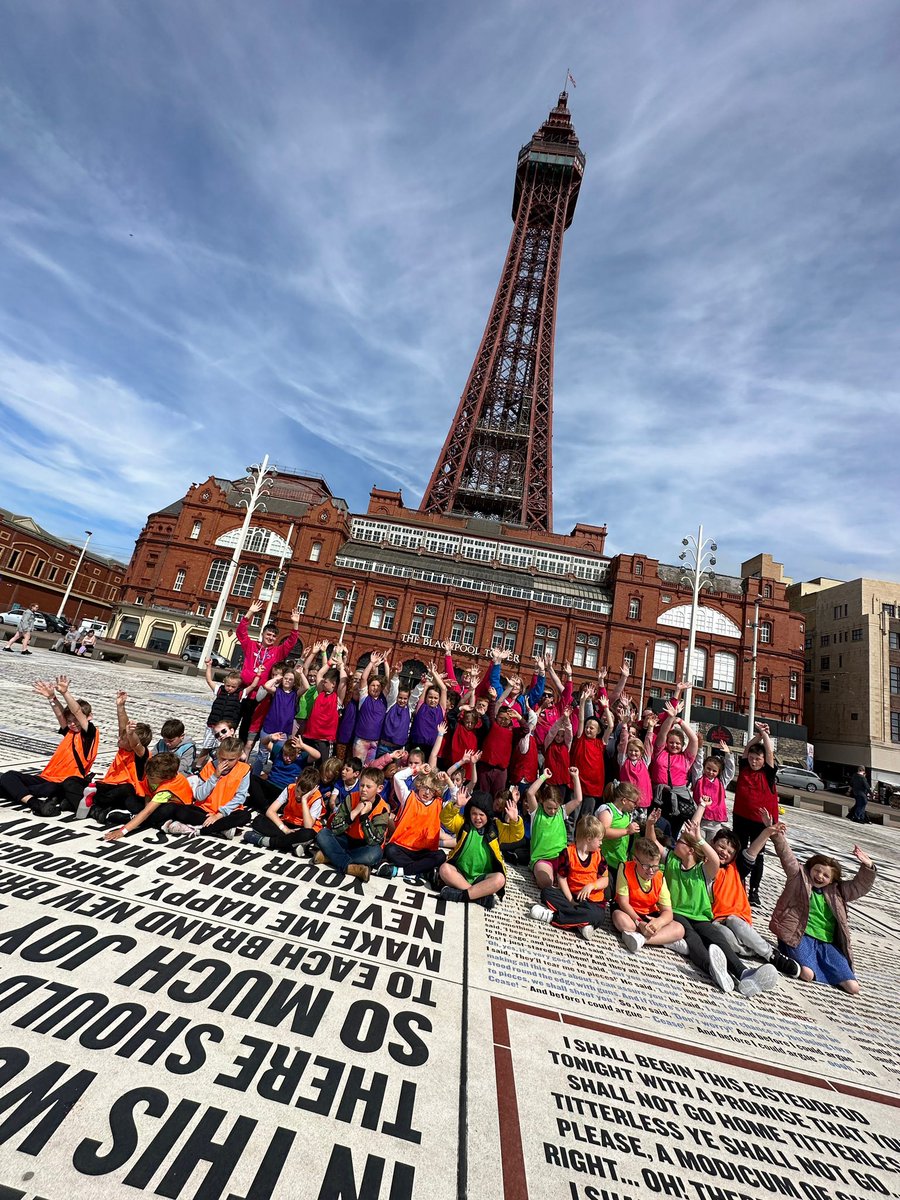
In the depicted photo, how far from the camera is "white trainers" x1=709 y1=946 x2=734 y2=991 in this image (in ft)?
14.1

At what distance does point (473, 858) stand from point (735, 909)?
2.49 meters

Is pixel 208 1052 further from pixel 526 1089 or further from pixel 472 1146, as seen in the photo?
pixel 526 1089

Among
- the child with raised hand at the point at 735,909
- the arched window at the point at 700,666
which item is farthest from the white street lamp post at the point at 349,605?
the child with raised hand at the point at 735,909

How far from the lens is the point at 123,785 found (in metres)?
5.29

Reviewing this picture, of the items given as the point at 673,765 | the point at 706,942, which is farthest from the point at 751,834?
the point at 706,942

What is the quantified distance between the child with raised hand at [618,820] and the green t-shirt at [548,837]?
1.43ft

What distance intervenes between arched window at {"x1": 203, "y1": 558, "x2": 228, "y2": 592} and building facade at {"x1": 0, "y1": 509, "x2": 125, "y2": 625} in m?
11.0

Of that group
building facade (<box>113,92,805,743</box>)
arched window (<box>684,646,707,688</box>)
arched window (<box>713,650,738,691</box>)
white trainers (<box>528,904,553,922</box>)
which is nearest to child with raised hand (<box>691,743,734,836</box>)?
white trainers (<box>528,904,553,922</box>)

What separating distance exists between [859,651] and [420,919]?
5226cm

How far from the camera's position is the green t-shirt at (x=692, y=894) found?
503 cm

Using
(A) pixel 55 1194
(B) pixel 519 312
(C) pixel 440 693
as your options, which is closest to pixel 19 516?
(B) pixel 519 312

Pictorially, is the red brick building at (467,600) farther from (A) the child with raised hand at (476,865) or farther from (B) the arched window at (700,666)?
(A) the child with raised hand at (476,865)

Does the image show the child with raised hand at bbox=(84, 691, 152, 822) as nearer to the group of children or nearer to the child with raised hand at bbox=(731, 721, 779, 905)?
the group of children

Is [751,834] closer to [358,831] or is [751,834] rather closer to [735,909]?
[735,909]
